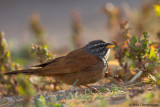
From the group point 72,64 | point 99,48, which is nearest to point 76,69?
point 72,64

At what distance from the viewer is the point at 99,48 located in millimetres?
5027

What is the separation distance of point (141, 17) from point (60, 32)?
19.7 ft

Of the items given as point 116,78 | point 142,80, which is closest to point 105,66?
point 116,78

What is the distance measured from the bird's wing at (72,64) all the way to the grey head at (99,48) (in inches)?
9.5

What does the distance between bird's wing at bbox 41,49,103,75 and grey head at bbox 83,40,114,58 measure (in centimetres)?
24

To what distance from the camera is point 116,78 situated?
4.85 m

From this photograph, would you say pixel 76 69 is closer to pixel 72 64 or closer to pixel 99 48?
pixel 72 64

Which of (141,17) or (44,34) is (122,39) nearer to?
(141,17)

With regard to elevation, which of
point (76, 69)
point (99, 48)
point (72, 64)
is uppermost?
point (99, 48)

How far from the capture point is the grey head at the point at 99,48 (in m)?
4.96

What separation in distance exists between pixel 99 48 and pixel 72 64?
762mm

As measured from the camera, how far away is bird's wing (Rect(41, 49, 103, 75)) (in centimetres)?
453

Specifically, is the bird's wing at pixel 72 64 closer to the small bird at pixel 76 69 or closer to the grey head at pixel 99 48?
the small bird at pixel 76 69

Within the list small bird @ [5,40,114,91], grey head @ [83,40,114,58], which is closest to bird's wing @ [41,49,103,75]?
small bird @ [5,40,114,91]
